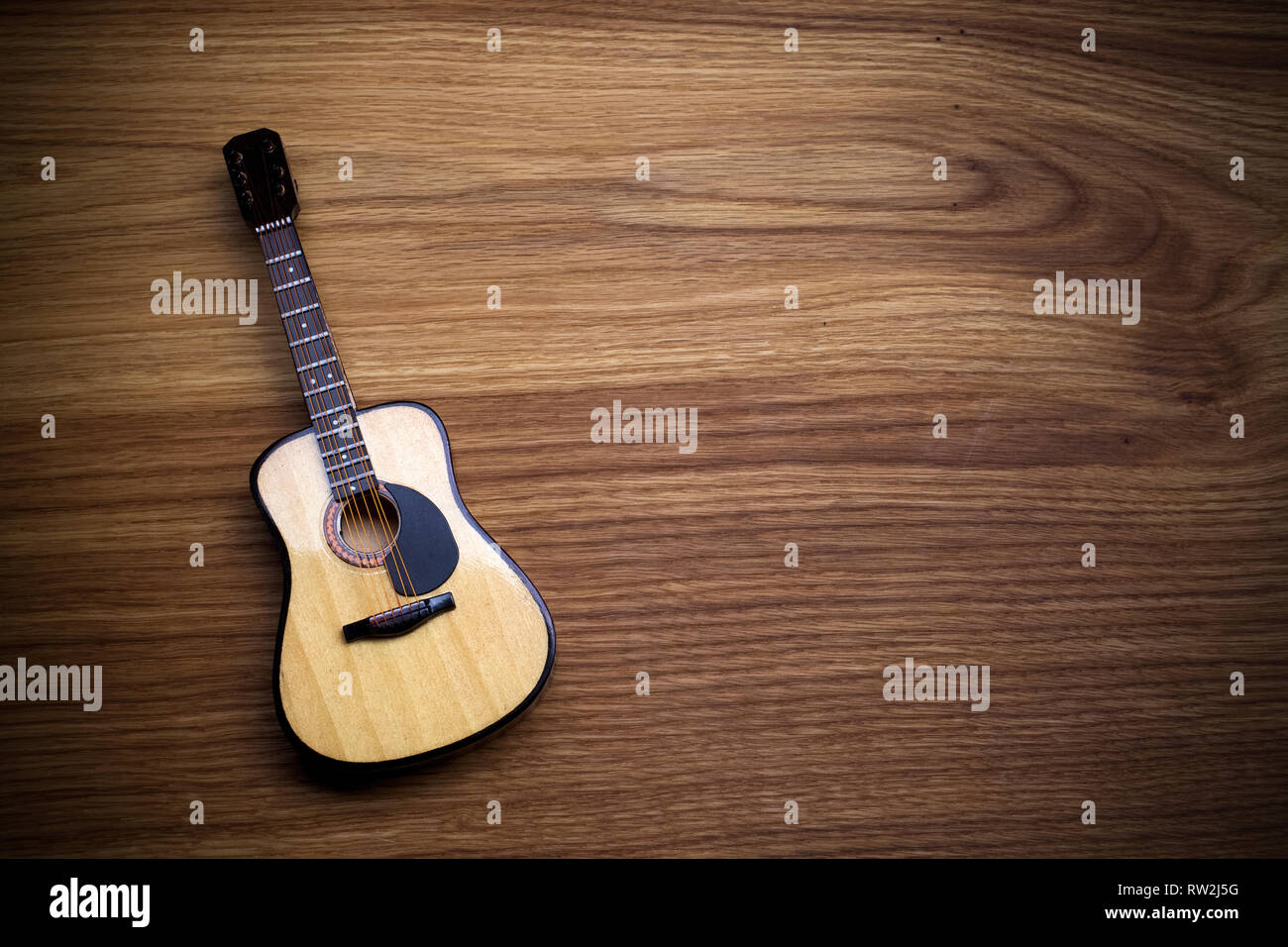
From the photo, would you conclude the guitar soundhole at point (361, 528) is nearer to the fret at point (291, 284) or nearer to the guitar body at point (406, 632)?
the guitar body at point (406, 632)

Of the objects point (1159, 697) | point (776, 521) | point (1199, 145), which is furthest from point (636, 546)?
point (1199, 145)

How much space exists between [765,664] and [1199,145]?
4.11ft

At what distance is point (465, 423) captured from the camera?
128cm

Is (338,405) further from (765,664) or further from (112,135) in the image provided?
(765,664)

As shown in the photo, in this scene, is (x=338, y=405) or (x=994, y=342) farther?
(x=994, y=342)

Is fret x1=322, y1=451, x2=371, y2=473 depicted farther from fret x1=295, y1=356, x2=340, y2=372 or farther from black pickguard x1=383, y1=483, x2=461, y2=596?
fret x1=295, y1=356, x2=340, y2=372

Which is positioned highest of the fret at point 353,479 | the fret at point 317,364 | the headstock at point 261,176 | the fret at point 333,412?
the headstock at point 261,176

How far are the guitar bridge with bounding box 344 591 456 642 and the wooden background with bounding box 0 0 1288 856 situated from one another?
0.64ft

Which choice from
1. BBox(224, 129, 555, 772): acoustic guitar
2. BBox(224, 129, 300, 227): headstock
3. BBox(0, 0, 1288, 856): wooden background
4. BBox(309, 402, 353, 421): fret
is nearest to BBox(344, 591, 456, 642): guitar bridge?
BBox(224, 129, 555, 772): acoustic guitar

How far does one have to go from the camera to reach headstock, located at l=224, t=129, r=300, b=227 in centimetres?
119

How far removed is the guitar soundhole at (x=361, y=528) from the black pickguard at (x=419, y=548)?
0.01 m

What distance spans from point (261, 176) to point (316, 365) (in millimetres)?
335

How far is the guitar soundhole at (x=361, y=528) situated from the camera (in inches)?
45.3

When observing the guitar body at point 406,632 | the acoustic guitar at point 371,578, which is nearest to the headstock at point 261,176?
the acoustic guitar at point 371,578
